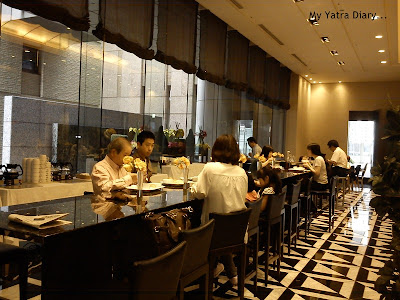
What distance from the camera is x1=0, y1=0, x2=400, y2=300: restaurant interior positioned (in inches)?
91.2

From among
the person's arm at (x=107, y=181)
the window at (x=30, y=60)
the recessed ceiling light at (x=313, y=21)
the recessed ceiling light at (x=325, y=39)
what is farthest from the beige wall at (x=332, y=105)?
the person's arm at (x=107, y=181)

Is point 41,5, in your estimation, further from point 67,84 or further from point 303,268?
point 303,268

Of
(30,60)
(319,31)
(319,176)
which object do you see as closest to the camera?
(30,60)

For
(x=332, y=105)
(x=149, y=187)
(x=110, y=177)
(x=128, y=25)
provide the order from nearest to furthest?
(x=149, y=187) → (x=110, y=177) → (x=128, y=25) → (x=332, y=105)

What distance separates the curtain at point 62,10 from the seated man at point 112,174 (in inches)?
68.9

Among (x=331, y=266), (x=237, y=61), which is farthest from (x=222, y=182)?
(x=237, y=61)

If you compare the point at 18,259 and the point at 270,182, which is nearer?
the point at 18,259

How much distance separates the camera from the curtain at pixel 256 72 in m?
9.90

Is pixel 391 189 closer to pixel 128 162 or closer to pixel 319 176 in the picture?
pixel 128 162

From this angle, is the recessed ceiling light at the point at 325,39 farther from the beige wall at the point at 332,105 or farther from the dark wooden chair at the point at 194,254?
the dark wooden chair at the point at 194,254

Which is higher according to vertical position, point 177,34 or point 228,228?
point 177,34

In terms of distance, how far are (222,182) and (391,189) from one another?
130 centimetres

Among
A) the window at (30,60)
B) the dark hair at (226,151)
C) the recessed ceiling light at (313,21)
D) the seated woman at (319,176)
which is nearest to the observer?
the dark hair at (226,151)

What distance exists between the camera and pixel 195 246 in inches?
85.3
